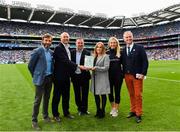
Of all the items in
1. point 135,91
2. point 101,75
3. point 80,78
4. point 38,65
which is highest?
point 38,65

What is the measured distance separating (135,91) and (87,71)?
1.50 meters

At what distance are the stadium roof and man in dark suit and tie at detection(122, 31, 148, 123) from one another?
62.5 meters

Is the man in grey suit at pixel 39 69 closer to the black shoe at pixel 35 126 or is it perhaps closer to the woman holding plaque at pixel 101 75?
the black shoe at pixel 35 126

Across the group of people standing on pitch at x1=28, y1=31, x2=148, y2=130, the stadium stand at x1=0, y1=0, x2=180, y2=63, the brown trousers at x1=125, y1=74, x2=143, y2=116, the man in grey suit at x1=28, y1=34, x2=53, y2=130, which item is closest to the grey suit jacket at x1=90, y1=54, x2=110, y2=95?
the group of people standing on pitch at x1=28, y1=31, x2=148, y2=130

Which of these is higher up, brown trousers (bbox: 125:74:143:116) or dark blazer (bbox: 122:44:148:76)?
dark blazer (bbox: 122:44:148:76)

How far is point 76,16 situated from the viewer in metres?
80.3

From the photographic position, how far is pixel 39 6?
72.1 metres

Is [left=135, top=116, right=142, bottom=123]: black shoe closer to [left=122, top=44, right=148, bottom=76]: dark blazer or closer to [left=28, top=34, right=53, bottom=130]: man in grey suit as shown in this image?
[left=122, top=44, right=148, bottom=76]: dark blazer

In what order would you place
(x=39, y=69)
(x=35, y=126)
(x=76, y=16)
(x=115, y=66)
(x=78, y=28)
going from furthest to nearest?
1. (x=78, y=28)
2. (x=76, y=16)
3. (x=115, y=66)
4. (x=39, y=69)
5. (x=35, y=126)

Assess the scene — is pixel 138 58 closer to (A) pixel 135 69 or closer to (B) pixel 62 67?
(A) pixel 135 69

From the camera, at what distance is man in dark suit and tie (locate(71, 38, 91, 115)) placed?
302 inches

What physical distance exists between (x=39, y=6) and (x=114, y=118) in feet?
224

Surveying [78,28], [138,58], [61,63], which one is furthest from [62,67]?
[78,28]

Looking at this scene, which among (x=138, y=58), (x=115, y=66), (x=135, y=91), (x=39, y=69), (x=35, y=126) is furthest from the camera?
(x=115, y=66)
